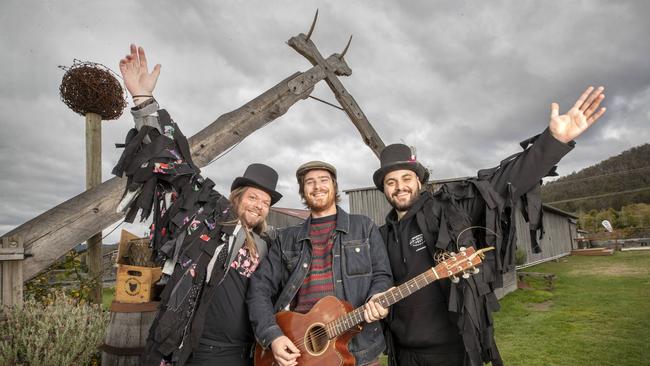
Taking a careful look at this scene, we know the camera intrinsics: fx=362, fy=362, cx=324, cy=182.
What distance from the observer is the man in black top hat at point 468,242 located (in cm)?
227

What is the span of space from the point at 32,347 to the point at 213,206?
8.63 ft

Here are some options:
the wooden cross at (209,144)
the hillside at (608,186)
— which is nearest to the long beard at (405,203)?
the wooden cross at (209,144)

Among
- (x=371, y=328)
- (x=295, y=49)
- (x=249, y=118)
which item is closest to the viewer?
(x=371, y=328)

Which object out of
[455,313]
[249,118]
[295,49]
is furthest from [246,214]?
[295,49]

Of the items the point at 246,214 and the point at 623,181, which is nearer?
the point at 246,214

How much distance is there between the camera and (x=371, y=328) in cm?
257

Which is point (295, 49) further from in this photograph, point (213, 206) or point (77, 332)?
point (77, 332)

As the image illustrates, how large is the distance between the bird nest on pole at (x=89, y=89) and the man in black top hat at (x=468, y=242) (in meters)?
5.01

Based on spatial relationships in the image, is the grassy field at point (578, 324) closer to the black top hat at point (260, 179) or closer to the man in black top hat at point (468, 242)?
the man in black top hat at point (468, 242)

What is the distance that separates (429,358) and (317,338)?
76 cm

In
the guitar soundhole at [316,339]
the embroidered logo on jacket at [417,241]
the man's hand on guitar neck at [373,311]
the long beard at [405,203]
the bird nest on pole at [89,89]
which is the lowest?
the guitar soundhole at [316,339]

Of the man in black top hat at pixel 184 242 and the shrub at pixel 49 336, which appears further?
the shrub at pixel 49 336

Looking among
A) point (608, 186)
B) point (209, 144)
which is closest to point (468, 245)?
point (209, 144)

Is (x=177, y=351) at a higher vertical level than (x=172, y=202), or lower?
lower
